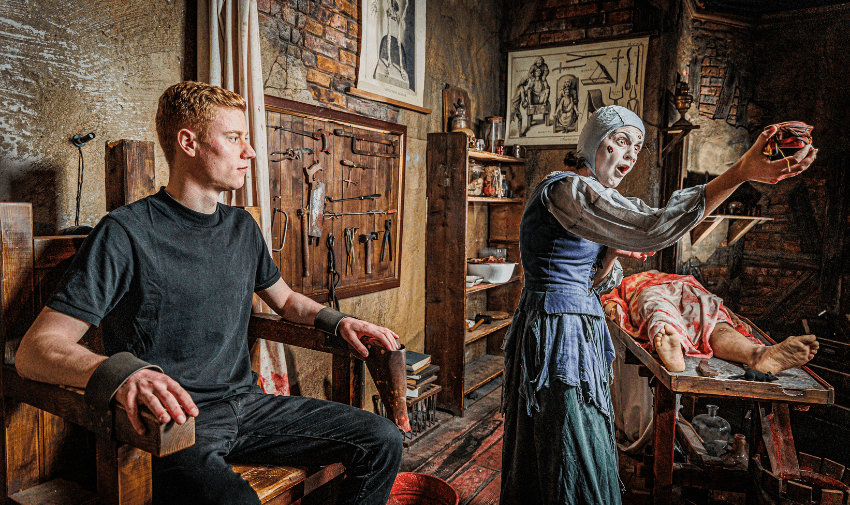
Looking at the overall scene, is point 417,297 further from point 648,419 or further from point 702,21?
point 702,21

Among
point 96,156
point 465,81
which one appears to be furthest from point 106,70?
point 465,81

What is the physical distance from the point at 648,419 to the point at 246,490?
2.69 meters

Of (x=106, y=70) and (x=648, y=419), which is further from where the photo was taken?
(x=648, y=419)

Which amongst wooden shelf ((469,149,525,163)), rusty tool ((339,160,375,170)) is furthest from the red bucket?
wooden shelf ((469,149,525,163))

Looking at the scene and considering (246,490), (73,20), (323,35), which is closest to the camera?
(246,490)

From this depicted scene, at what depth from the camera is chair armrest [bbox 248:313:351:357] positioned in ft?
6.16

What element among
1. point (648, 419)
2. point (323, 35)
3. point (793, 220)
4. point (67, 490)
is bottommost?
point (648, 419)

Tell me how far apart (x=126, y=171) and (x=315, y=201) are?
132 centimetres

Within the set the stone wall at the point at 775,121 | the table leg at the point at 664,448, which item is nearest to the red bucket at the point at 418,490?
the table leg at the point at 664,448

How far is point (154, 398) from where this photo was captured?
111 centimetres

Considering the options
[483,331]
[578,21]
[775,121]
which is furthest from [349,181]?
[775,121]

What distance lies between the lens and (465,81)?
4781 mm

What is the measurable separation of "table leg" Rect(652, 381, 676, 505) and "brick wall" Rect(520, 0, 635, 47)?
371 centimetres

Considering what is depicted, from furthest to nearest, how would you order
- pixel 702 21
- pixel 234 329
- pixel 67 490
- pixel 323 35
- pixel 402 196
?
pixel 702 21 < pixel 402 196 < pixel 323 35 < pixel 234 329 < pixel 67 490
